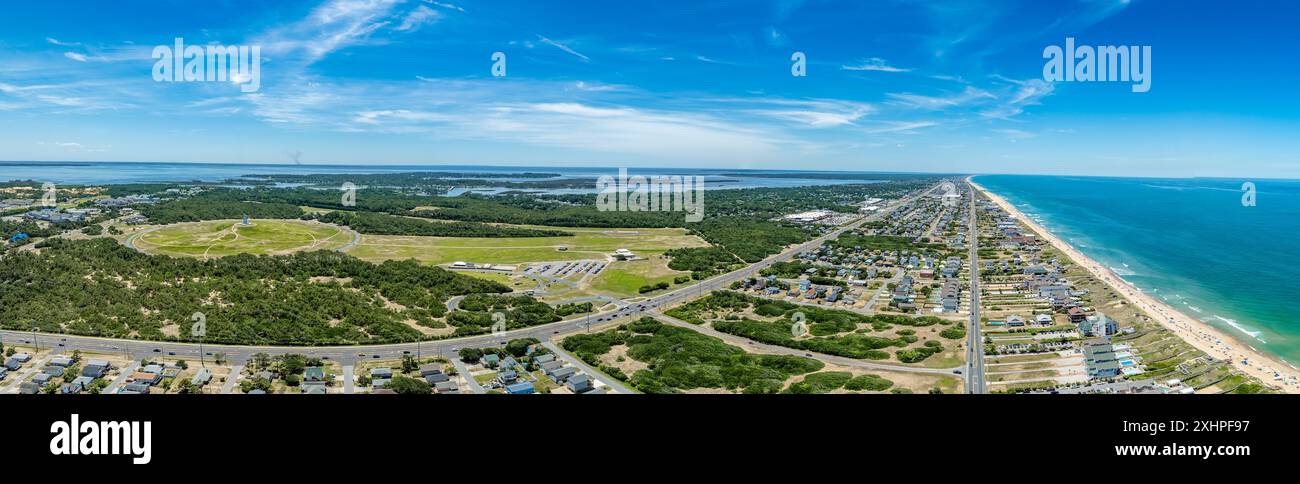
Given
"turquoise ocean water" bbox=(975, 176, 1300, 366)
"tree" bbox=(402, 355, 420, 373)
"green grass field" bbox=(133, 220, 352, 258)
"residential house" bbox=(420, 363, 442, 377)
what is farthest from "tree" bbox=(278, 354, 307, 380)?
"turquoise ocean water" bbox=(975, 176, 1300, 366)

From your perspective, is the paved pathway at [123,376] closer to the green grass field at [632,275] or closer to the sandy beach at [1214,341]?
the green grass field at [632,275]

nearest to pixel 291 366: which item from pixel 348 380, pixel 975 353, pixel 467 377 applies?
pixel 348 380

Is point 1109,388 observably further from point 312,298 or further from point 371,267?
point 371,267

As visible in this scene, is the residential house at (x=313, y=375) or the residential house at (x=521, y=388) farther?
the residential house at (x=313, y=375)

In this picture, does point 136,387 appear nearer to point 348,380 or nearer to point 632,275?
point 348,380

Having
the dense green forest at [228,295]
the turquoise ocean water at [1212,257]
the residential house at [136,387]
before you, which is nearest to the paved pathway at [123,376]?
the residential house at [136,387]
